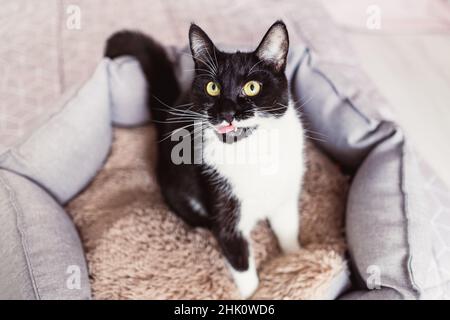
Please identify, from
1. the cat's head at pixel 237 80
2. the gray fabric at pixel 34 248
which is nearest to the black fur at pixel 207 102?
the cat's head at pixel 237 80

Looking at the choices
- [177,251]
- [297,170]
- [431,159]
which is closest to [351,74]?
[431,159]

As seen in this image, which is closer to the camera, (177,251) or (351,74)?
(177,251)

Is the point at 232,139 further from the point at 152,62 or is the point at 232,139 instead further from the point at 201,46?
the point at 152,62

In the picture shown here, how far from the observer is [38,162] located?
1.02 m

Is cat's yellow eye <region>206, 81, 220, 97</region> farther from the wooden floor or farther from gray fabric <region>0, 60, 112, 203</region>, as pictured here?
the wooden floor

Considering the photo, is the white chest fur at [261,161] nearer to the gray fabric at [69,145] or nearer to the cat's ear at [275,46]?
the cat's ear at [275,46]

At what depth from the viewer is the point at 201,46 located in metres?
0.70

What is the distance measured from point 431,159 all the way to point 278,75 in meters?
0.75

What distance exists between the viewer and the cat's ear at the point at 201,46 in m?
0.67

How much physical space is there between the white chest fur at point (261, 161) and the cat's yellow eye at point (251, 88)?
0.24 feet

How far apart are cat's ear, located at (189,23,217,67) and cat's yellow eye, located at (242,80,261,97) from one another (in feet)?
0.25

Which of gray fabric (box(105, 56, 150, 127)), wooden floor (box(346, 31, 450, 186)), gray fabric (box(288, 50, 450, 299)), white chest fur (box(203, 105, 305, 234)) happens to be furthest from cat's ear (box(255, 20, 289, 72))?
wooden floor (box(346, 31, 450, 186))
